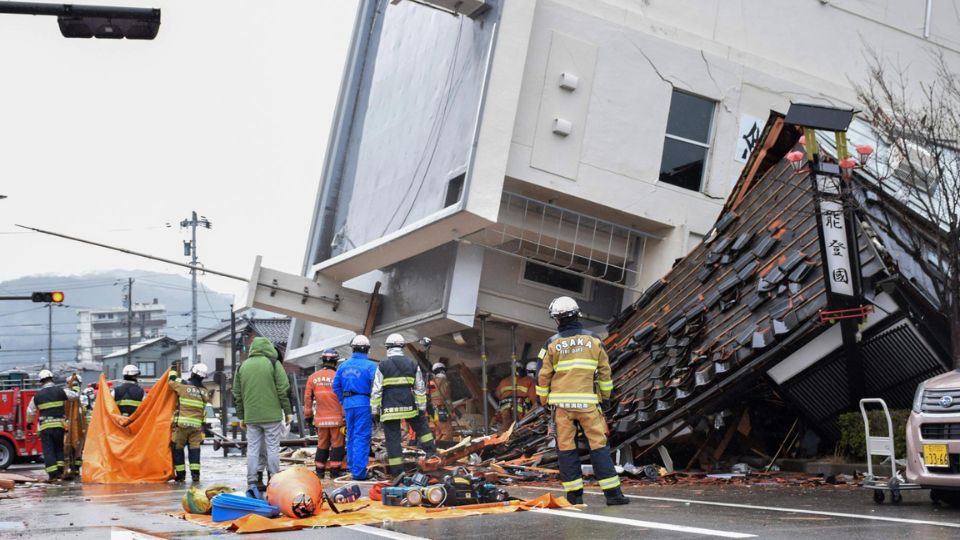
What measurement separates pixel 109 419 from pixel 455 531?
10264 millimetres

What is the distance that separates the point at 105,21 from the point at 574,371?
17.3ft

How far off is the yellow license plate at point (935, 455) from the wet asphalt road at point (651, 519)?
39 cm

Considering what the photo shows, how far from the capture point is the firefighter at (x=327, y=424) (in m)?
15.1

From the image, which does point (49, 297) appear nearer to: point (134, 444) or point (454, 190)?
point (134, 444)

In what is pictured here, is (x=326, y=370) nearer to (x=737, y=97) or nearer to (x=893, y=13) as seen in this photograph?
(x=737, y=97)

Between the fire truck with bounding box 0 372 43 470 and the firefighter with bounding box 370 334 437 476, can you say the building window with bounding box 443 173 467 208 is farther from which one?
the fire truck with bounding box 0 372 43 470

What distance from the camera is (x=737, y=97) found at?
20.0 metres

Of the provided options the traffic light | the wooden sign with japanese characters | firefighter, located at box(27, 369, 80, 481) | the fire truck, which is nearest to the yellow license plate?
the wooden sign with japanese characters

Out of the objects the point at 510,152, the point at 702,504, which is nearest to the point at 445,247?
the point at 510,152

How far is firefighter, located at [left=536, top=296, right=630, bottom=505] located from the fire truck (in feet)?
59.0

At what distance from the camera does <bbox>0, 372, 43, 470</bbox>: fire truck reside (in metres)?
23.9

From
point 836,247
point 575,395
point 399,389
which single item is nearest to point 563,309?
point 575,395

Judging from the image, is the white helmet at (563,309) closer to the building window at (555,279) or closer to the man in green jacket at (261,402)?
the man in green jacket at (261,402)

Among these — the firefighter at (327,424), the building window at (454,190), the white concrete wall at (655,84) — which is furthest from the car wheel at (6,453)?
the white concrete wall at (655,84)
